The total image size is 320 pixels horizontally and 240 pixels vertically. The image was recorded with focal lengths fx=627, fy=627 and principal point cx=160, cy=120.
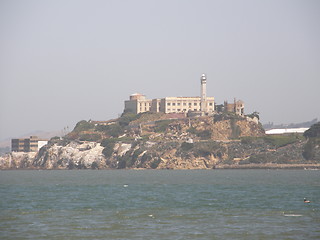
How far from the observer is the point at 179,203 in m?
74.9

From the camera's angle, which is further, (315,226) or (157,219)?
(157,219)

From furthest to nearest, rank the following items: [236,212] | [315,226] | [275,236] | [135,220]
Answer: [236,212], [135,220], [315,226], [275,236]

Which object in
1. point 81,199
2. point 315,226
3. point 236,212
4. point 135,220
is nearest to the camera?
point 315,226

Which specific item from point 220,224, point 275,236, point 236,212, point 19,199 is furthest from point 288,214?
point 19,199

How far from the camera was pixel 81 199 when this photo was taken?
268 ft

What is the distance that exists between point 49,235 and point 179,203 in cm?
2826

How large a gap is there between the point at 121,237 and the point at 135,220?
9.75 meters

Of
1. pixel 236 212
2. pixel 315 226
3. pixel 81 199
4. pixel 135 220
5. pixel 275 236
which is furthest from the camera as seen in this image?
pixel 81 199

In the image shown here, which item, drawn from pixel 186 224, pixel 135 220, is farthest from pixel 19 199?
pixel 186 224

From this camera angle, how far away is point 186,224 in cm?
5447

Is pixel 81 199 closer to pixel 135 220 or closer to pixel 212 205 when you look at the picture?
pixel 212 205

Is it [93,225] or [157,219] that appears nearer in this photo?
[93,225]

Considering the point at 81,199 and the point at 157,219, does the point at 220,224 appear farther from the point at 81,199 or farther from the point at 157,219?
the point at 81,199

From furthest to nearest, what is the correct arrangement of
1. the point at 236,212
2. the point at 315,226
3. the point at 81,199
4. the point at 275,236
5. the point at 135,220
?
the point at 81,199, the point at 236,212, the point at 135,220, the point at 315,226, the point at 275,236
